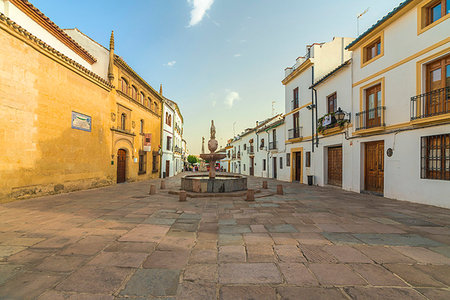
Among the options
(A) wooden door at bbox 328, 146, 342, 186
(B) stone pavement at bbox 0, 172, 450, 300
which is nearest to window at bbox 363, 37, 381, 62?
(A) wooden door at bbox 328, 146, 342, 186

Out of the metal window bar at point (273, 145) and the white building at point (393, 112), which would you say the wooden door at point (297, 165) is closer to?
the white building at point (393, 112)

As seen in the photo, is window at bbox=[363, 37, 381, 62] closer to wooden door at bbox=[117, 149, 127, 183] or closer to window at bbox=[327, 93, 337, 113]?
window at bbox=[327, 93, 337, 113]

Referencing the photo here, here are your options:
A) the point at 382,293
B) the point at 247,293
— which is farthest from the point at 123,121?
the point at 382,293

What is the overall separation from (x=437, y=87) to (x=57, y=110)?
15.6m

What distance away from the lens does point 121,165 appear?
1492cm

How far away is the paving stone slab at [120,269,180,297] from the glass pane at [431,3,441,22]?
11.7m

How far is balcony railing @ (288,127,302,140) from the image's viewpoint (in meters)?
16.3

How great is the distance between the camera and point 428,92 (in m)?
7.40

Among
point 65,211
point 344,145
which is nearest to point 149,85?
point 65,211

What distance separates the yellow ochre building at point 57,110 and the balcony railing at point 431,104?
49.3 feet

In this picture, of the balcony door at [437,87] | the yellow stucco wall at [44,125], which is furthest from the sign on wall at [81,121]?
the balcony door at [437,87]

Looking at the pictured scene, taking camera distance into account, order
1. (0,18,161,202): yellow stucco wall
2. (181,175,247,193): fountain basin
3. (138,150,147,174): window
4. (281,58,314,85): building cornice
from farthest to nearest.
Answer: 1. (138,150,147,174): window
2. (281,58,314,85): building cornice
3. (181,175,247,193): fountain basin
4. (0,18,161,202): yellow stucco wall

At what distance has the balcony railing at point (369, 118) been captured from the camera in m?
9.56

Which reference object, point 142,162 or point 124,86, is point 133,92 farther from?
point 142,162
